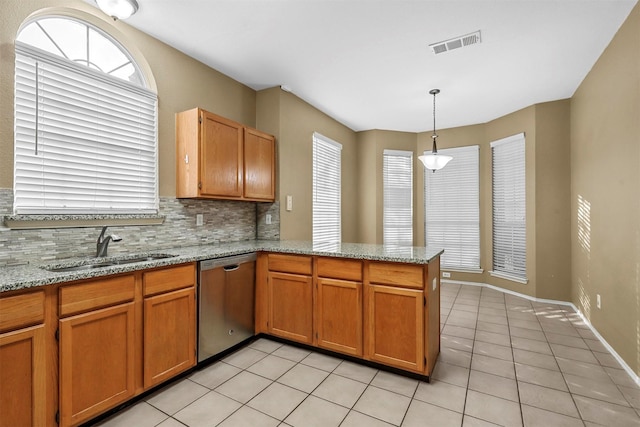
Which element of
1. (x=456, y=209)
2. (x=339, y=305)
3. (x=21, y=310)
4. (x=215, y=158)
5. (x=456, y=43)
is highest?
(x=456, y=43)

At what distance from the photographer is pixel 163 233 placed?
9.25ft

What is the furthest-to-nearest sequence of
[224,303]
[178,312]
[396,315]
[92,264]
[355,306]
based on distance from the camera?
[224,303] < [355,306] < [396,315] < [178,312] < [92,264]

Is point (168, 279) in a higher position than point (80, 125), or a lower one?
lower

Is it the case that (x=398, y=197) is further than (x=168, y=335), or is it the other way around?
(x=398, y=197)

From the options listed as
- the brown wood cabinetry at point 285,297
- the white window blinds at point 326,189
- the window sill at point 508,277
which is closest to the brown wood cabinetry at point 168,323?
the brown wood cabinetry at point 285,297

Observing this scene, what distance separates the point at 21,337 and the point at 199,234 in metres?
1.73

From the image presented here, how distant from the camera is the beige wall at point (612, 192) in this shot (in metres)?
2.45

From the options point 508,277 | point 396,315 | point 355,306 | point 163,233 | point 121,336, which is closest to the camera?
point 121,336

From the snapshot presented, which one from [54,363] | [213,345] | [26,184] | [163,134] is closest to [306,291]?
[213,345]

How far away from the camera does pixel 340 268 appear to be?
8.65 ft

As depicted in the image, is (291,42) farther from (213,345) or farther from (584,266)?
(584,266)

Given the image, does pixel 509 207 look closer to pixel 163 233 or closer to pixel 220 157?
pixel 220 157

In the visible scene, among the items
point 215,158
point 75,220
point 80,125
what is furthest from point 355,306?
point 80,125

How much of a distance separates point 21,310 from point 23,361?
26 centimetres
